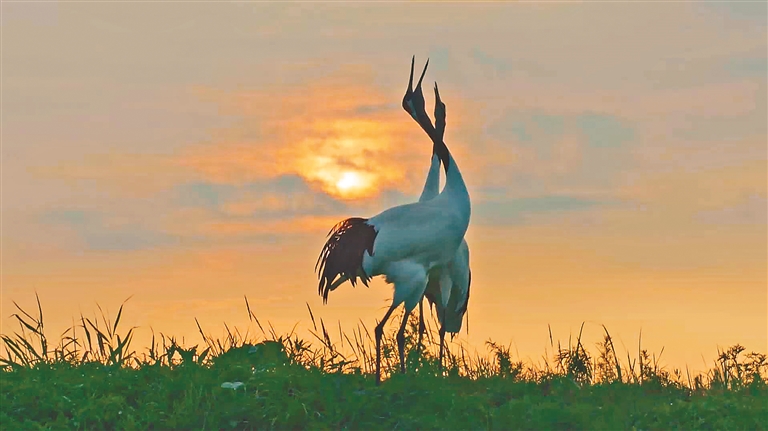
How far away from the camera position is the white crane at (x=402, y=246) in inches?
394

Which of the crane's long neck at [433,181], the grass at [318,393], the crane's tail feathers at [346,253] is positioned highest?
the crane's long neck at [433,181]

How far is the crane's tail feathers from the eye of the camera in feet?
33.4

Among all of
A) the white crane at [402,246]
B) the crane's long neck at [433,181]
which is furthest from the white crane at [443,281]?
the white crane at [402,246]

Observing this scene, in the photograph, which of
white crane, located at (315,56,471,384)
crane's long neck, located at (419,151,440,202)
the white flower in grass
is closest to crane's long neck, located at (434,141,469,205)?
white crane, located at (315,56,471,384)

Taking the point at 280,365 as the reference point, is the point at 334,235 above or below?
above

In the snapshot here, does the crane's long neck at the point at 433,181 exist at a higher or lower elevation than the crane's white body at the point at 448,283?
higher

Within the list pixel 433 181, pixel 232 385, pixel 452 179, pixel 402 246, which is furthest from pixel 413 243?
pixel 232 385

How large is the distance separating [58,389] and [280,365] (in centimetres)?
187

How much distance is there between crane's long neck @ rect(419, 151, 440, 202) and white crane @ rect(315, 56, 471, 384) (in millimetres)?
694

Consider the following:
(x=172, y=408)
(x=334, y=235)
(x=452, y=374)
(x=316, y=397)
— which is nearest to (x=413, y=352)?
(x=452, y=374)

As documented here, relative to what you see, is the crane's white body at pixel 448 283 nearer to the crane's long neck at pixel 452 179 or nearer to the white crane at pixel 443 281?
the white crane at pixel 443 281

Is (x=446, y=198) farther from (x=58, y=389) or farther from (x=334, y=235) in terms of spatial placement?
(x=58, y=389)

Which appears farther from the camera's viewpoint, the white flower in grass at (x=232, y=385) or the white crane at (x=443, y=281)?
the white crane at (x=443, y=281)

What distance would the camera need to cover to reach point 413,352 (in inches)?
421
